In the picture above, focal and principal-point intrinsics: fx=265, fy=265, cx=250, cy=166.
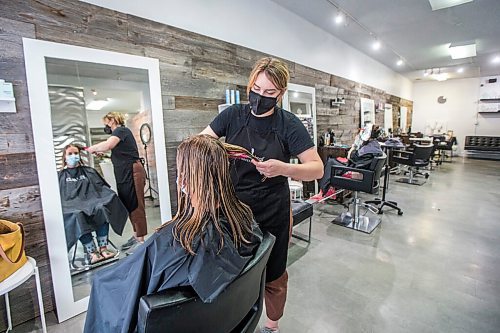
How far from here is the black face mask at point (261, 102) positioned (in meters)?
1.29

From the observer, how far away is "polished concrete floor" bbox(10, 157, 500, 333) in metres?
1.70

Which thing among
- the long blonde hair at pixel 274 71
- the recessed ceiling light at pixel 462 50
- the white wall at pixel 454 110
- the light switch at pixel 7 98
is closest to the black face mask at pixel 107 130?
the light switch at pixel 7 98

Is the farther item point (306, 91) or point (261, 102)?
point (306, 91)

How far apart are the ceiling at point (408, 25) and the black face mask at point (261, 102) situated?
2549 millimetres

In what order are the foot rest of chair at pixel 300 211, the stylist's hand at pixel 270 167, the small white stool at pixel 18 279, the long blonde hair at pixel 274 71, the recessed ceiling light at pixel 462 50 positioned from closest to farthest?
the stylist's hand at pixel 270 167
the long blonde hair at pixel 274 71
the small white stool at pixel 18 279
the foot rest of chair at pixel 300 211
the recessed ceiling light at pixel 462 50

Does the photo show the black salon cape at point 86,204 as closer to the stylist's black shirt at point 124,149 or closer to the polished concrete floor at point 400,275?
the stylist's black shirt at point 124,149

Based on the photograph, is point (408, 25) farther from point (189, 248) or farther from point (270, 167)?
point (189, 248)

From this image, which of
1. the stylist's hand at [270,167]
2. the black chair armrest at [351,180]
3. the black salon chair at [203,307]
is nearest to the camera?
the black salon chair at [203,307]

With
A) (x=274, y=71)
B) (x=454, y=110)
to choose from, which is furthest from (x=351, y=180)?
(x=454, y=110)

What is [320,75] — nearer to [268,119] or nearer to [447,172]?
[268,119]

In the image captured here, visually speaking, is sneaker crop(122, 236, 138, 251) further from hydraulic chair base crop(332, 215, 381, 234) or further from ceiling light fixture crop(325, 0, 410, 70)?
ceiling light fixture crop(325, 0, 410, 70)

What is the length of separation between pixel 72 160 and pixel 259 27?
2.42 meters

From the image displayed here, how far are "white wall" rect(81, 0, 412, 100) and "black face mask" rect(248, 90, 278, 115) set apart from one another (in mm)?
1343

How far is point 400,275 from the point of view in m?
2.21
